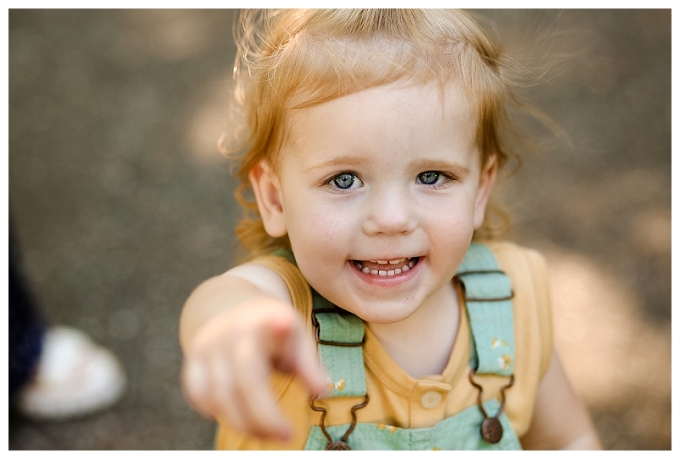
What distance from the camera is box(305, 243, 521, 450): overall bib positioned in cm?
92

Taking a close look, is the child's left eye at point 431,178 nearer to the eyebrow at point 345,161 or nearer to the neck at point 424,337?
the eyebrow at point 345,161

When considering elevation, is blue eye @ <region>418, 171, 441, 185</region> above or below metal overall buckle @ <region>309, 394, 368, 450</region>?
above

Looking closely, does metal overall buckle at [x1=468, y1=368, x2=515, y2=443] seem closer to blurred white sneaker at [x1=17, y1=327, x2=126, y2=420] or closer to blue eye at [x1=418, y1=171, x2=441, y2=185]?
blue eye at [x1=418, y1=171, x2=441, y2=185]

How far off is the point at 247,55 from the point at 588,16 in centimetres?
193

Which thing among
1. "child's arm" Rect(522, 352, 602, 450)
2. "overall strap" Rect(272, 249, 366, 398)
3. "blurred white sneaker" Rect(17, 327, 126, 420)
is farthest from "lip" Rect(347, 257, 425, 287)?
"blurred white sneaker" Rect(17, 327, 126, 420)

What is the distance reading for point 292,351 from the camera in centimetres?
54

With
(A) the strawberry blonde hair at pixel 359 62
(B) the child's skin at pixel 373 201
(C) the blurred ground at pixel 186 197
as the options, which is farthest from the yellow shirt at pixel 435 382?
(C) the blurred ground at pixel 186 197

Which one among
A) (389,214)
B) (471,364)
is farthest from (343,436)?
(389,214)

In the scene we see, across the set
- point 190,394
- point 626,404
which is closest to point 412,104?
point 190,394

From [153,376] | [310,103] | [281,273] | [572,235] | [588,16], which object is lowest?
[153,376]

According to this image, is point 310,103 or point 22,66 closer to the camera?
point 310,103

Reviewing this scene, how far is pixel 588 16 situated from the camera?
249cm
